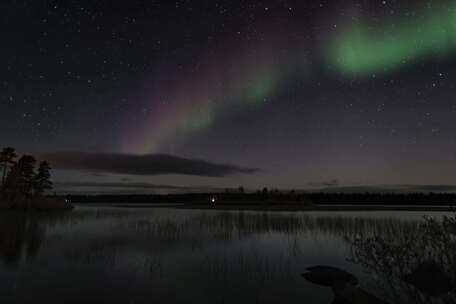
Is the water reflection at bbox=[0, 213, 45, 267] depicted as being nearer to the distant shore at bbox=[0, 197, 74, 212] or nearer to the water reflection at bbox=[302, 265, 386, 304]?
the water reflection at bbox=[302, 265, 386, 304]

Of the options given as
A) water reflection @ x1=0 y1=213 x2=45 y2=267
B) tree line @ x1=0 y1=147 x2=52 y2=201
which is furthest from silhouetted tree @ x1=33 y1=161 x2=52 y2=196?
water reflection @ x1=0 y1=213 x2=45 y2=267

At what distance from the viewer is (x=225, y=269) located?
12148mm

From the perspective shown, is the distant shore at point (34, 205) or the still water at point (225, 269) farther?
the distant shore at point (34, 205)

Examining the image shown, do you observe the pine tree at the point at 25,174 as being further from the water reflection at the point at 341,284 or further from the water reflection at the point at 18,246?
the water reflection at the point at 341,284

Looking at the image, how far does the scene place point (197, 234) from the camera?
21.8m

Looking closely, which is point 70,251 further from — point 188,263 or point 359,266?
point 359,266

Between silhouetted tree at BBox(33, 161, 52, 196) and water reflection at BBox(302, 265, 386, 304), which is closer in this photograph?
water reflection at BBox(302, 265, 386, 304)

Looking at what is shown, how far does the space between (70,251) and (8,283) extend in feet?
18.3

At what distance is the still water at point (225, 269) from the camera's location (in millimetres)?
7820

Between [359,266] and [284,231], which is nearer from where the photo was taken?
[359,266]

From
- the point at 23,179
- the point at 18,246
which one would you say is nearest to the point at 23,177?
the point at 23,179

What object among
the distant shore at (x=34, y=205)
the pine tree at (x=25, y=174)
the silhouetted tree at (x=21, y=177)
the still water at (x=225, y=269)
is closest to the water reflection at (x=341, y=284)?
the still water at (x=225, y=269)

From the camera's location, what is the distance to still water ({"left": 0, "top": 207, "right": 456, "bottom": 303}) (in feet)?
25.7

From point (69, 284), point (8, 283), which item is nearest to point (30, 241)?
point (8, 283)
